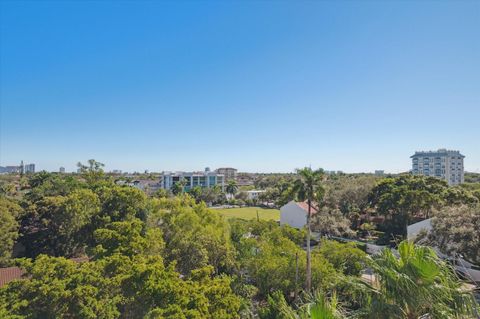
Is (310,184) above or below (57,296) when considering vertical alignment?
above

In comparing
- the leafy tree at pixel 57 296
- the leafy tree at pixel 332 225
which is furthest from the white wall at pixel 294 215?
the leafy tree at pixel 57 296

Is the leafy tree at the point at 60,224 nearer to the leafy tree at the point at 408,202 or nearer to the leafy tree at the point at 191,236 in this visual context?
the leafy tree at the point at 191,236

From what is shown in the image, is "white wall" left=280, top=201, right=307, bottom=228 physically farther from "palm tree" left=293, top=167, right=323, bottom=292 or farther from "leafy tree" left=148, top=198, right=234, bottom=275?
"palm tree" left=293, top=167, right=323, bottom=292

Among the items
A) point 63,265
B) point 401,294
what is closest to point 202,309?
point 63,265

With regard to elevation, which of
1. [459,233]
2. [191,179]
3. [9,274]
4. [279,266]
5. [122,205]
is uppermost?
[191,179]

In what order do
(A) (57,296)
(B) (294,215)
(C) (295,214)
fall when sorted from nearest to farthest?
(A) (57,296) → (C) (295,214) → (B) (294,215)

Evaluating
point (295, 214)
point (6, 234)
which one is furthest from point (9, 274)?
point (295, 214)

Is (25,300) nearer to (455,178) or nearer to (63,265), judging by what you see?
(63,265)

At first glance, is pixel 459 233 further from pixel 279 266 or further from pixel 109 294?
pixel 109 294
